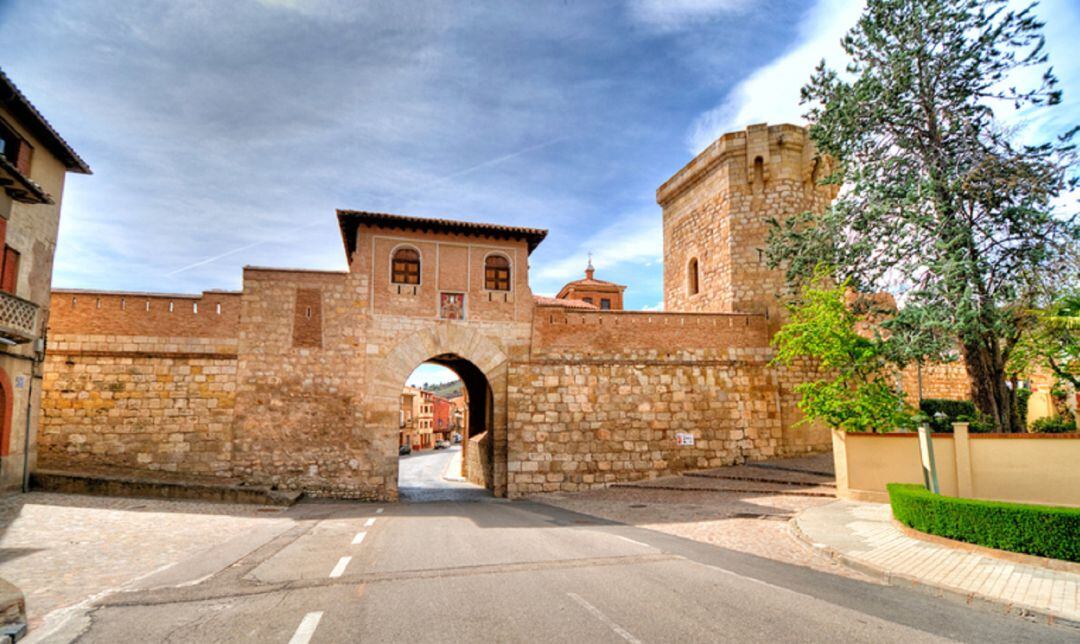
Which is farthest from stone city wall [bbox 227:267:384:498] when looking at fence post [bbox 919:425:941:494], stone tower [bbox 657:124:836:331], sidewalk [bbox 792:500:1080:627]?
fence post [bbox 919:425:941:494]

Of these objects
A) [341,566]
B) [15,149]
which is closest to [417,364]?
[15,149]

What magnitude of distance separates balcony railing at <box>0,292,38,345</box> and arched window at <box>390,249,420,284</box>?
31.2 ft

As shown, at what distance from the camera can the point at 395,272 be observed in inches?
790

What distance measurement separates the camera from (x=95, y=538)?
32.0 ft

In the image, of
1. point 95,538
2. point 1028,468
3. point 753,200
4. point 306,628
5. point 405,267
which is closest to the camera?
point 306,628

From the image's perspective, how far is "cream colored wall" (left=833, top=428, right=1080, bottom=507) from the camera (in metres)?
11.3

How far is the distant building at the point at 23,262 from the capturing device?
13617 mm

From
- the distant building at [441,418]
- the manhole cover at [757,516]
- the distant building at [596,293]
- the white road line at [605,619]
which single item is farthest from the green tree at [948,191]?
the distant building at [441,418]

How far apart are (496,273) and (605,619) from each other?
643 inches

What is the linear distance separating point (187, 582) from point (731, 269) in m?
20.7

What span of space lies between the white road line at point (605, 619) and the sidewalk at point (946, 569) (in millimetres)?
4637

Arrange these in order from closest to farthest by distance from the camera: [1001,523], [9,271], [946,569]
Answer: [946,569] → [1001,523] → [9,271]

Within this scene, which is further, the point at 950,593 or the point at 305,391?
the point at 305,391

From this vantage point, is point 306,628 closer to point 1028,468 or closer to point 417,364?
point 1028,468
